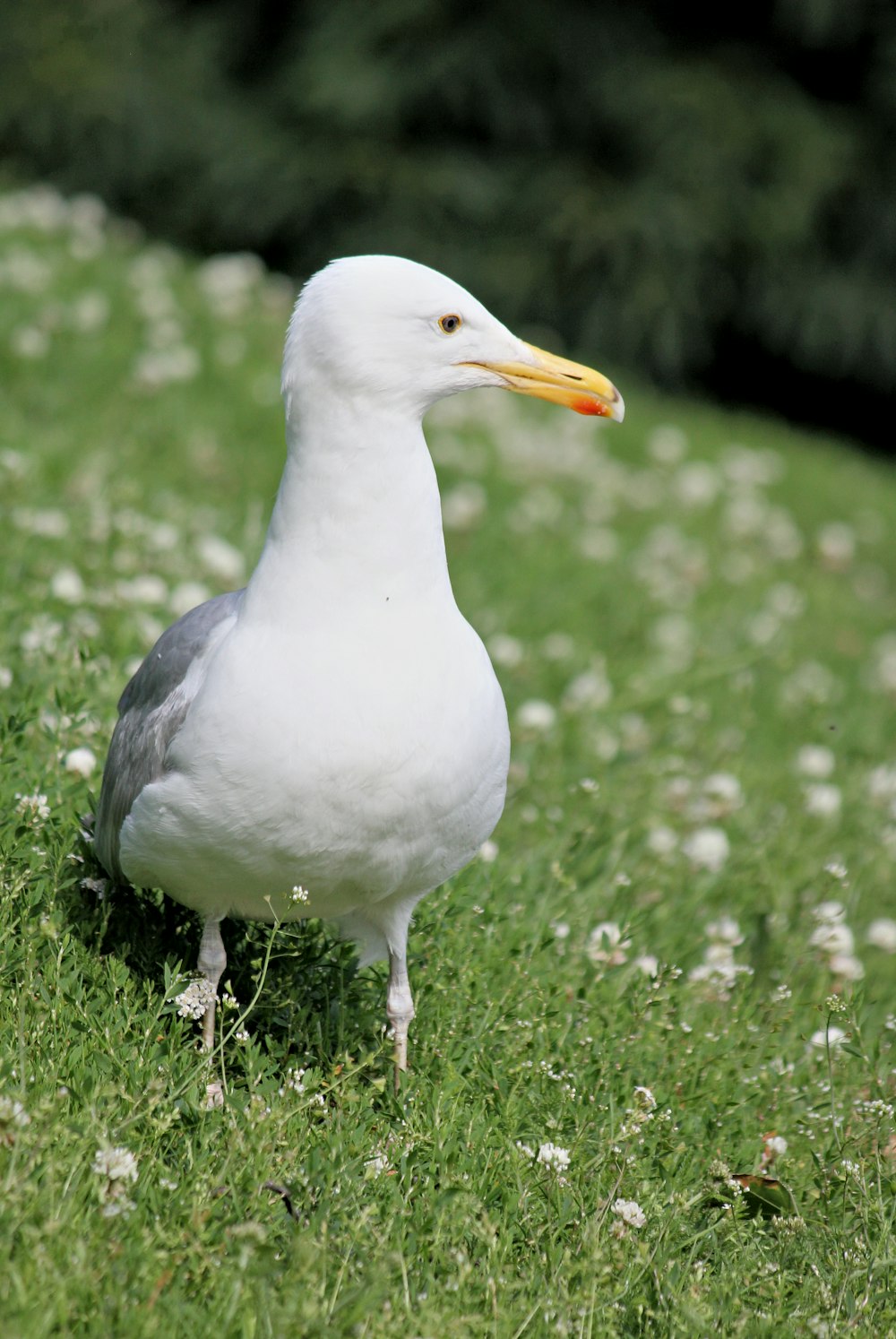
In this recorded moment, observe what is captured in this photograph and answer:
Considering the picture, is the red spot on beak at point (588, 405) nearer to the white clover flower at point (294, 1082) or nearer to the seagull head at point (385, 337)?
the seagull head at point (385, 337)

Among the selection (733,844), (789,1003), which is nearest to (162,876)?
(789,1003)

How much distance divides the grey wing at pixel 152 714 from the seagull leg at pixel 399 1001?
590 mm

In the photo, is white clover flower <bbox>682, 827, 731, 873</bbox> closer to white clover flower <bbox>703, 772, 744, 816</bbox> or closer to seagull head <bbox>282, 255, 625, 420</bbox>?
white clover flower <bbox>703, 772, 744, 816</bbox>

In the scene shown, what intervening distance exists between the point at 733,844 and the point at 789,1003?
113 centimetres

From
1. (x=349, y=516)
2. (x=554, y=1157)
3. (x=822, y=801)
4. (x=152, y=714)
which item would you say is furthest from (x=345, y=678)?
(x=822, y=801)

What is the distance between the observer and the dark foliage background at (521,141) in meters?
13.9

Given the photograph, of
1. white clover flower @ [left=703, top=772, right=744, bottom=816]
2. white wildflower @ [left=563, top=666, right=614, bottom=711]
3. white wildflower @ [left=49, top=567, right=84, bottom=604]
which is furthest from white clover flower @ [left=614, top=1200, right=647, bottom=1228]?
white wildflower @ [left=563, top=666, right=614, bottom=711]

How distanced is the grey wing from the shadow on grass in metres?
0.13

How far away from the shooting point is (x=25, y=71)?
13.9 metres

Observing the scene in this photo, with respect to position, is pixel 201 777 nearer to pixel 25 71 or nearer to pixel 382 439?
pixel 382 439

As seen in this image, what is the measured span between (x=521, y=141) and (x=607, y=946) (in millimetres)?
12333

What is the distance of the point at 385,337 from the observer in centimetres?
279

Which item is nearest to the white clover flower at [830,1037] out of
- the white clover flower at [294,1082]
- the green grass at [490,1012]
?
the green grass at [490,1012]

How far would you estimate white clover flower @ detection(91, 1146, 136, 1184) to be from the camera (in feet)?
7.82
